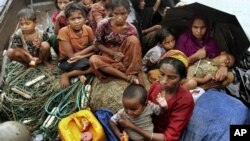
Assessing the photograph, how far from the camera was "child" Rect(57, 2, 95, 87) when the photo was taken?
3936 mm

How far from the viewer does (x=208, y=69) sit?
155 inches

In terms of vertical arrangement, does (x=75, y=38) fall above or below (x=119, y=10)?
below

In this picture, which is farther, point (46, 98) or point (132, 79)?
point (46, 98)

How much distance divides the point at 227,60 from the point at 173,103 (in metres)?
1.22

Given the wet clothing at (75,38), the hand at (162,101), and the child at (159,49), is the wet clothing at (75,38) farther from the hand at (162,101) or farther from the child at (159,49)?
the hand at (162,101)

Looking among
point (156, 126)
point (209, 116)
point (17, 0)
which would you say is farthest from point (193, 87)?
point (17, 0)

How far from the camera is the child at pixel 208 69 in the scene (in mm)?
3862

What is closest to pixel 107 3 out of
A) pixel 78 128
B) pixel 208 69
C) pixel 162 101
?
pixel 208 69

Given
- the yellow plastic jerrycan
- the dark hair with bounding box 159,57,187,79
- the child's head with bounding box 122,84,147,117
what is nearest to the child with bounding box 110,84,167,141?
the child's head with bounding box 122,84,147,117

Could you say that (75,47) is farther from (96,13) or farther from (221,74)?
(221,74)

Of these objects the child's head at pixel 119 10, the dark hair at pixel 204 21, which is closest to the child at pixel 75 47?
the child's head at pixel 119 10

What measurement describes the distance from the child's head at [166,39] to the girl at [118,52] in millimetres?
433

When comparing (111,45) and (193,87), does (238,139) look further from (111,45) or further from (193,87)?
(111,45)

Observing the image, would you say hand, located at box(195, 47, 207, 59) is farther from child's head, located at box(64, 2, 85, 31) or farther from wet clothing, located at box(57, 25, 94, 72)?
child's head, located at box(64, 2, 85, 31)
